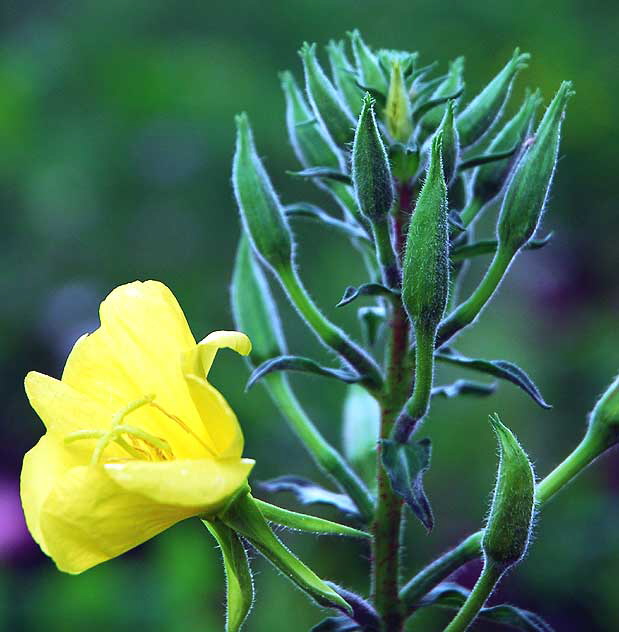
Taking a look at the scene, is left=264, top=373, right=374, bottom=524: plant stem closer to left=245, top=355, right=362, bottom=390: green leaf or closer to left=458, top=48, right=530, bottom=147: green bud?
left=245, top=355, right=362, bottom=390: green leaf

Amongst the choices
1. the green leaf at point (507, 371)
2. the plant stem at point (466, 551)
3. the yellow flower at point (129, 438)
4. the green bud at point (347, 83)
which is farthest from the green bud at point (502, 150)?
the yellow flower at point (129, 438)

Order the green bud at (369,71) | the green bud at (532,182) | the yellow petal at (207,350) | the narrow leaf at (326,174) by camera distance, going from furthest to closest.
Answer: the green bud at (369,71) < the narrow leaf at (326,174) < the green bud at (532,182) < the yellow petal at (207,350)

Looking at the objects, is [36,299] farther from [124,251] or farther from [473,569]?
[473,569]

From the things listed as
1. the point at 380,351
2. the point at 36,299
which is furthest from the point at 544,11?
the point at 36,299

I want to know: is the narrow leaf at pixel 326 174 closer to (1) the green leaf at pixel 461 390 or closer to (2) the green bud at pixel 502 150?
(2) the green bud at pixel 502 150

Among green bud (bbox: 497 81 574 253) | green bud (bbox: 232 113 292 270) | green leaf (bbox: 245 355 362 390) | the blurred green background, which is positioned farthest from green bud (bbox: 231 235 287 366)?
the blurred green background

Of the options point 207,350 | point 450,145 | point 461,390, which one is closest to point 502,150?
point 450,145

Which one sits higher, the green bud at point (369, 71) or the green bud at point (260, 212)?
the green bud at point (369, 71)
